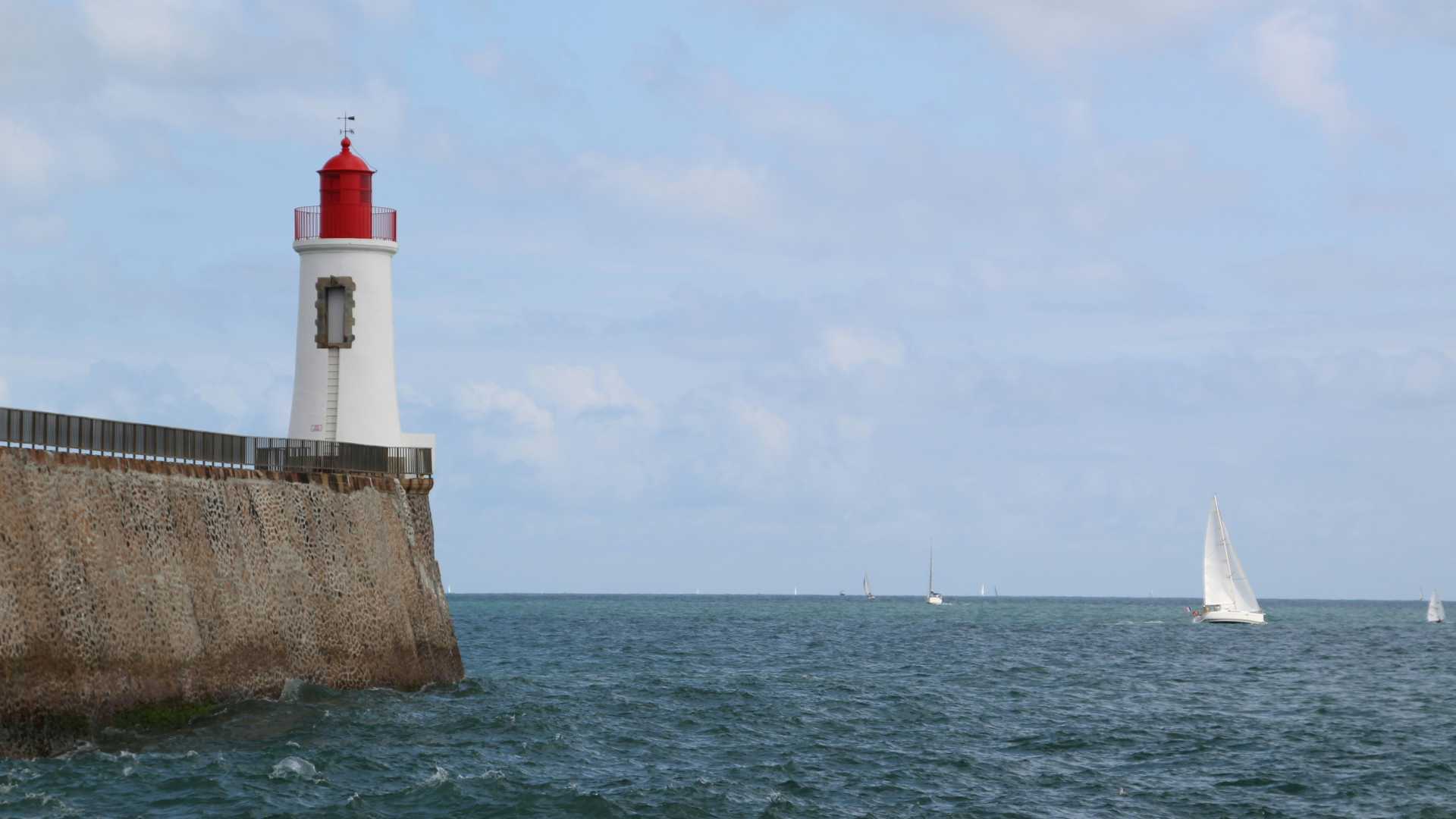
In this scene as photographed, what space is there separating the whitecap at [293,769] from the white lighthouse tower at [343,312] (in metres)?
17.4

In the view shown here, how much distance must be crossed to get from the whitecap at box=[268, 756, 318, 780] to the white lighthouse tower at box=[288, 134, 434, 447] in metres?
17.4

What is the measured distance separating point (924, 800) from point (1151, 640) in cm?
6657

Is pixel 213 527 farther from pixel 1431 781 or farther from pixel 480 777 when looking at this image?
pixel 1431 781

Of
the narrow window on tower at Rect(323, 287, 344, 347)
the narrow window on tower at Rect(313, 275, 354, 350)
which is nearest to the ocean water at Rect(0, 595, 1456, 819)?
the narrow window on tower at Rect(313, 275, 354, 350)

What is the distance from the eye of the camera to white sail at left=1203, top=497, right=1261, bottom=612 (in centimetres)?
10788

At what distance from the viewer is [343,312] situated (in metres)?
44.7

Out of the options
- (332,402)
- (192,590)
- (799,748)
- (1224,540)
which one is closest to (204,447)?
(192,590)

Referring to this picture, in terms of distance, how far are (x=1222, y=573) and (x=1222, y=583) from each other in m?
1.03

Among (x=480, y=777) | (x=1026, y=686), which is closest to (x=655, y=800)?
(x=480, y=777)

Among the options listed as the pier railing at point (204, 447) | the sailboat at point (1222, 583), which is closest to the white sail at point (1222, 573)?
the sailboat at point (1222, 583)

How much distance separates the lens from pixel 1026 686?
52.4 metres

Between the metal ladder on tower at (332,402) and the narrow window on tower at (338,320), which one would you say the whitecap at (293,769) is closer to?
the metal ladder on tower at (332,402)

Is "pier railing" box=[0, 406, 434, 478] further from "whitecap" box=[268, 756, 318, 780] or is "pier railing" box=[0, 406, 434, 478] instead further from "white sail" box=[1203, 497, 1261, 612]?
"white sail" box=[1203, 497, 1261, 612]

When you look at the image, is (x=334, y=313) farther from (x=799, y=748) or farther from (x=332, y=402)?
(x=799, y=748)
